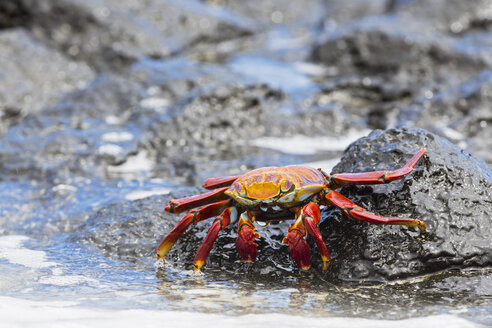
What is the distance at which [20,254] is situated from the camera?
12.4ft

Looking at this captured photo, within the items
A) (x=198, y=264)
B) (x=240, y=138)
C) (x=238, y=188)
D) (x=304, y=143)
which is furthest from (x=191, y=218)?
(x=304, y=143)

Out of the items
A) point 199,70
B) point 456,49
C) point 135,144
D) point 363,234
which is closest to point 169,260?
point 363,234

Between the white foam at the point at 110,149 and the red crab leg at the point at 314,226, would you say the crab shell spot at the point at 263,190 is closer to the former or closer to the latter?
the red crab leg at the point at 314,226

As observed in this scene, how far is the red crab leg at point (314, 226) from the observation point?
288 centimetres

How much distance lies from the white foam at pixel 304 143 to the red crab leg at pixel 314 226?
3583 mm

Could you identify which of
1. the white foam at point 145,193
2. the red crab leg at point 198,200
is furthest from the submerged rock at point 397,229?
the white foam at point 145,193

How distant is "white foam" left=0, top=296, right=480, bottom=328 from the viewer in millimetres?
2412

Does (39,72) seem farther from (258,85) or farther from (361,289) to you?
(361,289)

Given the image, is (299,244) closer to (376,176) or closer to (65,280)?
(376,176)

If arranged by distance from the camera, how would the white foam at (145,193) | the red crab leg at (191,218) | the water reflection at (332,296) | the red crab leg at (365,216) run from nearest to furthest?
the water reflection at (332,296) < the red crab leg at (365,216) < the red crab leg at (191,218) < the white foam at (145,193)

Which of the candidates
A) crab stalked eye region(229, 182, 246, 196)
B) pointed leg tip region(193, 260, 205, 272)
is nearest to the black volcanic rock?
crab stalked eye region(229, 182, 246, 196)

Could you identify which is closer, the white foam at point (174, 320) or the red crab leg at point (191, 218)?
the white foam at point (174, 320)

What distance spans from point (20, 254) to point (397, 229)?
2.54m

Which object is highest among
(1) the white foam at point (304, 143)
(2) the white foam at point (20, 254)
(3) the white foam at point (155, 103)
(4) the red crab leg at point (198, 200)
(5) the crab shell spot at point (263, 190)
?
(3) the white foam at point (155, 103)
